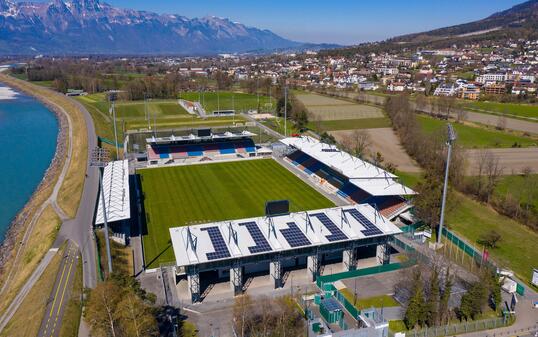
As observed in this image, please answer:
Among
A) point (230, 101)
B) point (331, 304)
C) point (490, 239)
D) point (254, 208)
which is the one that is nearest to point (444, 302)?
point (331, 304)

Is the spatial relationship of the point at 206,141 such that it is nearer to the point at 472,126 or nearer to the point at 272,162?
the point at 272,162

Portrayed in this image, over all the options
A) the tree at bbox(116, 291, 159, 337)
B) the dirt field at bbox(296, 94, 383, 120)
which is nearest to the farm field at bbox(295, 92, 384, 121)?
the dirt field at bbox(296, 94, 383, 120)

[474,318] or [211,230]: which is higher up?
[211,230]

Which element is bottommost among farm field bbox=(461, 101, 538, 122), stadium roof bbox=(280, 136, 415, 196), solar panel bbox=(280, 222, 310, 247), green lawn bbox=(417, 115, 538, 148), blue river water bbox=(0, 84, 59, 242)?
blue river water bbox=(0, 84, 59, 242)

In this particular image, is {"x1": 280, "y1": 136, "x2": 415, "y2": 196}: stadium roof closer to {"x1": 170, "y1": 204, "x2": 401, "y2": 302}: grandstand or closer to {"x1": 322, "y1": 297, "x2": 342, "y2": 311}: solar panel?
{"x1": 170, "y1": 204, "x2": 401, "y2": 302}: grandstand

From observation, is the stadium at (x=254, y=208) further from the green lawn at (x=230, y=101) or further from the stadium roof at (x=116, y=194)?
the green lawn at (x=230, y=101)

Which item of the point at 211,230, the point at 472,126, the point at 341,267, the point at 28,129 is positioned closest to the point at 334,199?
the point at 341,267

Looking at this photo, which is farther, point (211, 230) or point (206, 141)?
point (206, 141)
